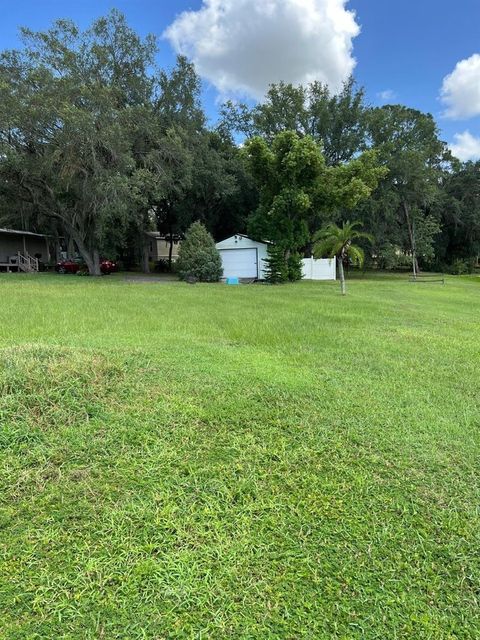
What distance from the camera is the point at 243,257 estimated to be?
2439 cm

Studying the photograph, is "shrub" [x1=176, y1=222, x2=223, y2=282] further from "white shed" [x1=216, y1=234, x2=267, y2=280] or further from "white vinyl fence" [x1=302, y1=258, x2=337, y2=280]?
"white vinyl fence" [x1=302, y1=258, x2=337, y2=280]

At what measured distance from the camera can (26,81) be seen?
18.7 meters

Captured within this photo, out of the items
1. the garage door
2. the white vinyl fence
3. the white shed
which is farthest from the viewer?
the white vinyl fence

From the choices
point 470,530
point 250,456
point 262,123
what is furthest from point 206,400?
point 262,123

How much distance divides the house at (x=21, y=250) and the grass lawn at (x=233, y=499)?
28458mm

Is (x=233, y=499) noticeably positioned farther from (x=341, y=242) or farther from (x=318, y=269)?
(x=318, y=269)

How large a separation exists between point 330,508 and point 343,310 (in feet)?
A: 27.1

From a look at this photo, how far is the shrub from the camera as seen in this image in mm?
21703

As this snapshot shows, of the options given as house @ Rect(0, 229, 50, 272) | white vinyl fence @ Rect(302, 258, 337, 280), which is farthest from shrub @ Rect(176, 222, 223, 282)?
house @ Rect(0, 229, 50, 272)

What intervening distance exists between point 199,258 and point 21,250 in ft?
61.6

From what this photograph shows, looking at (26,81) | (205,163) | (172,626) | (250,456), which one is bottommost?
(172,626)

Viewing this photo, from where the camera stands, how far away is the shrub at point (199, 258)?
71.2 feet

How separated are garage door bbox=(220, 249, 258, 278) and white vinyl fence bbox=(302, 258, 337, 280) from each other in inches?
159

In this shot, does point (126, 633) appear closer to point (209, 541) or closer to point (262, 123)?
point (209, 541)
